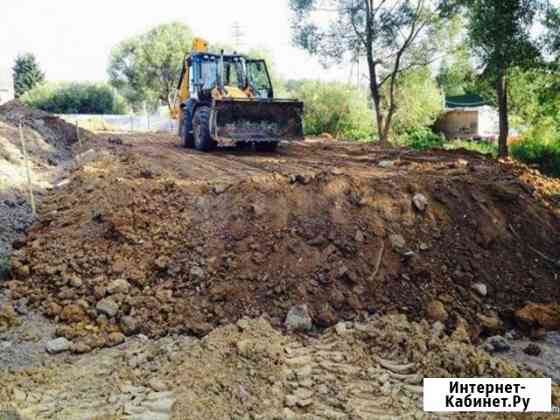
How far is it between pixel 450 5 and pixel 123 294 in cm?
1435

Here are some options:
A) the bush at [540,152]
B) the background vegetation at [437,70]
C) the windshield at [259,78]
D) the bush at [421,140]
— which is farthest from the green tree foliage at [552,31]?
the windshield at [259,78]

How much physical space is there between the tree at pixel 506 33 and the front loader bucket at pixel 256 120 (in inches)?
179

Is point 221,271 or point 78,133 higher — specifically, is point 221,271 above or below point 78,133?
below

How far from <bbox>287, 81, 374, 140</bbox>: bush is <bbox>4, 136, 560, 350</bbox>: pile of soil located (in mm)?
18335

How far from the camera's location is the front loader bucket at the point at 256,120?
11.4m

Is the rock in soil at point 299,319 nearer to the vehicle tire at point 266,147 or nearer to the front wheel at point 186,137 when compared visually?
the vehicle tire at point 266,147

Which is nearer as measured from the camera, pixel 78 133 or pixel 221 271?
pixel 221 271

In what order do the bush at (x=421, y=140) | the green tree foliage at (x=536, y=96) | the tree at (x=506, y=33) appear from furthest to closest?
1. the bush at (x=421, y=140)
2. the green tree foliage at (x=536, y=96)
3. the tree at (x=506, y=33)

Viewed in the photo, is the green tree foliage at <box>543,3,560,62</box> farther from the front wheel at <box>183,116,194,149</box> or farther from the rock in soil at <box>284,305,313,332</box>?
the rock in soil at <box>284,305,313,332</box>

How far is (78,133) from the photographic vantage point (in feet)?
50.4

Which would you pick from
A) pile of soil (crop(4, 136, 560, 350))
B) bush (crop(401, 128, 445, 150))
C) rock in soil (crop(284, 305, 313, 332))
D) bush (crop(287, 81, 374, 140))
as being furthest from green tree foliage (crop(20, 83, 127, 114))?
rock in soil (crop(284, 305, 313, 332))

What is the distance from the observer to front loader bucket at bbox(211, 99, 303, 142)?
11414 millimetres

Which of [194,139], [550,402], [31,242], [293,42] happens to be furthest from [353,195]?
[293,42]

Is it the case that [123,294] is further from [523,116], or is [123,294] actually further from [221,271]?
[523,116]
